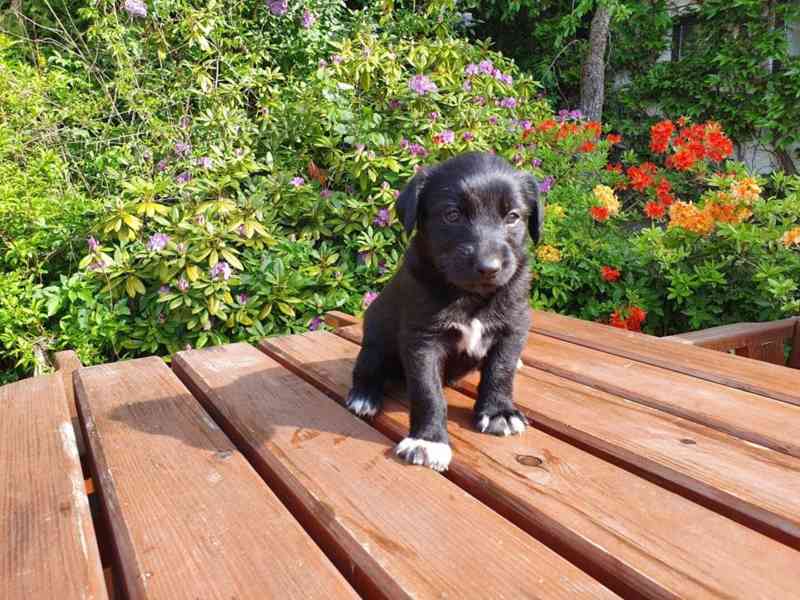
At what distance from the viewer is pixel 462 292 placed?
61.0 inches

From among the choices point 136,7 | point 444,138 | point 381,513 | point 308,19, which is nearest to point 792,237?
point 444,138

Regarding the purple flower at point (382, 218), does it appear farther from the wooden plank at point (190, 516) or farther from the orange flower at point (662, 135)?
the wooden plank at point (190, 516)

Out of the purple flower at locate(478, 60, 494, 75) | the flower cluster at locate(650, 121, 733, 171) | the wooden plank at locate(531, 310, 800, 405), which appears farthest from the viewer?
the purple flower at locate(478, 60, 494, 75)

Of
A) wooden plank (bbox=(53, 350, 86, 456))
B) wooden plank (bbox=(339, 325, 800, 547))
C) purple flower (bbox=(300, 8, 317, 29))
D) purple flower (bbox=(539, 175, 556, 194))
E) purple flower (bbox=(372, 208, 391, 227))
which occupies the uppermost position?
purple flower (bbox=(300, 8, 317, 29))

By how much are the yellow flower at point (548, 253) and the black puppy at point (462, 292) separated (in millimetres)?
2010

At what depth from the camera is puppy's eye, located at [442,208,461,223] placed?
158 cm

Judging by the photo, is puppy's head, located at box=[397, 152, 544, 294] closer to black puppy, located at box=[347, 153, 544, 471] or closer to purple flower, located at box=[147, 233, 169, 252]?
black puppy, located at box=[347, 153, 544, 471]

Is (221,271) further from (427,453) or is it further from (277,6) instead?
(277,6)

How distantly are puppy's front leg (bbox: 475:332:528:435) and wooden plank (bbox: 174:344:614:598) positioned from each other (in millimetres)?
273

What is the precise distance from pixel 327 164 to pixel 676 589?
376cm

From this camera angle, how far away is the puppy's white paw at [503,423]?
1411mm

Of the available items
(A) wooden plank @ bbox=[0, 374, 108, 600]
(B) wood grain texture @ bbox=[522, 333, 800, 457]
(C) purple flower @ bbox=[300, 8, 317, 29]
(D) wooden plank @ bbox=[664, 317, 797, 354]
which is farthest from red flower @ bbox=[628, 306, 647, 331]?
(C) purple flower @ bbox=[300, 8, 317, 29]

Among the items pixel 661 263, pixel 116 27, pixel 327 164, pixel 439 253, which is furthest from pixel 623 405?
pixel 116 27

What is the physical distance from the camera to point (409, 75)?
14.6 feet
